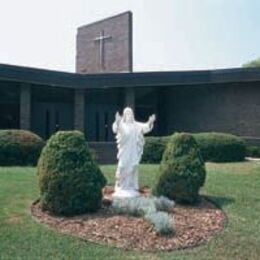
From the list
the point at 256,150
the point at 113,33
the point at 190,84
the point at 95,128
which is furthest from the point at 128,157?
the point at 113,33

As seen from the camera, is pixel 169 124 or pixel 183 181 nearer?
pixel 183 181

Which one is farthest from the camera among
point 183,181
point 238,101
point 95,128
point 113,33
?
point 113,33

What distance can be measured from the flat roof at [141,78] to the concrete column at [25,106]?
63 cm

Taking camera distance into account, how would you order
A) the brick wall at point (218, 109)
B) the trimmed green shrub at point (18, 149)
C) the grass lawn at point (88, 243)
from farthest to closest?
the brick wall at point (218, 109) → the trimmed green shrub at point (18, 149) → the grass lawn at point (88, 243)

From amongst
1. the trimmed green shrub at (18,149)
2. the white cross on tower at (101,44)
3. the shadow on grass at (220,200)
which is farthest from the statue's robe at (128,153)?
the white cross on tower at (101,44)

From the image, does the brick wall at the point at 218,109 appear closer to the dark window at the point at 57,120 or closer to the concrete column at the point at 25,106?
the dark window at the point at 57,120

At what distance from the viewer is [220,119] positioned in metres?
25.4

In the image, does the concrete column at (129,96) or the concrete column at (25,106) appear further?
the concrete column at (129,96)

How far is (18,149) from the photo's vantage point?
18641 mm

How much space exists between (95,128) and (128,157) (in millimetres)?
15106

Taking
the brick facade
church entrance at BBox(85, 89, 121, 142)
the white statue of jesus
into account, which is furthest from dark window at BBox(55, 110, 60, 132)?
the white statue of jesus

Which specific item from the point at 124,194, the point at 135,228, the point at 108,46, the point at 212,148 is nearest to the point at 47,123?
the point at 212,148

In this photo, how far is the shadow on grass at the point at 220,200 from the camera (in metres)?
12.5

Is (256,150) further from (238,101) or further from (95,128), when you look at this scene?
(95,128)
